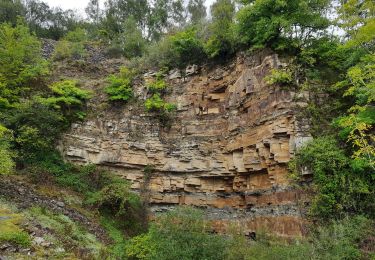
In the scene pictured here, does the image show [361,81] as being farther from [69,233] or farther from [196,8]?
[196,8]

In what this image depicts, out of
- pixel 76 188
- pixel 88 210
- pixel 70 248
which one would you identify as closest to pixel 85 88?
pixel 76 188

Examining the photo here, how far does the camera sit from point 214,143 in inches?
809

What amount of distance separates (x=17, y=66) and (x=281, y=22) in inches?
678

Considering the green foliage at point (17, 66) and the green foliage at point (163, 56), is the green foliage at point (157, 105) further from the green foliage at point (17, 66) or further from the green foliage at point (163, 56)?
the green foliage at point (17, 66)

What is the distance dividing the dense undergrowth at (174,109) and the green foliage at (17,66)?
0.25 ft

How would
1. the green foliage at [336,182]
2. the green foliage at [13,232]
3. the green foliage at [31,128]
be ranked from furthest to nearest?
the green foliage at [31,128] < the green foliage at [336,182] < the green foliage at [13,232]

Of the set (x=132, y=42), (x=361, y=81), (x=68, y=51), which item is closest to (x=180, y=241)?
(x=361, y=81)

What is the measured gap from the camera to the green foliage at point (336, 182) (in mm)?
13070

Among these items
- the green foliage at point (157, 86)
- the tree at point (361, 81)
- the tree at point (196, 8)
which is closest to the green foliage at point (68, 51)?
the green foliage at point (157, 86)

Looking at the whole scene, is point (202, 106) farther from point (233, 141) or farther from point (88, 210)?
point (88, 210)

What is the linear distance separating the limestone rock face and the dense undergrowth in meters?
0.78

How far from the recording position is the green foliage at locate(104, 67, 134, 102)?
23.0 metres

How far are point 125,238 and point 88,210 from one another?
2715mm

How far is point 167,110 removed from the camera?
73.4 feet
